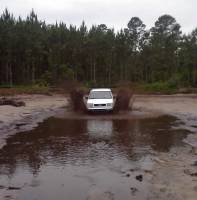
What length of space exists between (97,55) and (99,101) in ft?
181

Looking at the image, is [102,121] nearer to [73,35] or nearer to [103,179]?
[103,179]

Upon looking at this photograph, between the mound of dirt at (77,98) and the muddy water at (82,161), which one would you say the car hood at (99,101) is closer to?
the mound of dirt at (77,98)

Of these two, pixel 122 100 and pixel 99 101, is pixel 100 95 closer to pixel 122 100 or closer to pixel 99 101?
pixel 99 101

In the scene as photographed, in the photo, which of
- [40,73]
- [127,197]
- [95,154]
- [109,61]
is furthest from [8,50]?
[127,197]

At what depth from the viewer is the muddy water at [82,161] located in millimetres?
8922

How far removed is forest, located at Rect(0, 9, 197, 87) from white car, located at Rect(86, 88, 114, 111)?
136 ft

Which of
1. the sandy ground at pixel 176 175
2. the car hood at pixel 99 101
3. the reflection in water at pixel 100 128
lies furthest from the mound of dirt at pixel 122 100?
the sandy ground at pixel 176 175

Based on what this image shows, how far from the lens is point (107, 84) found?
77.7m

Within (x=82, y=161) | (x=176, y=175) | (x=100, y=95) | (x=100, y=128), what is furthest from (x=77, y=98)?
(x=176, y=175)

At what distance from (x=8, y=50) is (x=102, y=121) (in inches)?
1929

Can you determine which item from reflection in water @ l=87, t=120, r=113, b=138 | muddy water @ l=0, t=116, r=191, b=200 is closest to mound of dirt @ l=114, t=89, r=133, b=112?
reflection in water @ l=87, t=120, r=113, b=138

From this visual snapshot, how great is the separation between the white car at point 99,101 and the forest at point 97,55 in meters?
41.4

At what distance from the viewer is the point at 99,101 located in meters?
27.8

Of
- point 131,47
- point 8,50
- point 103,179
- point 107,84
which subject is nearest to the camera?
point 103,179
